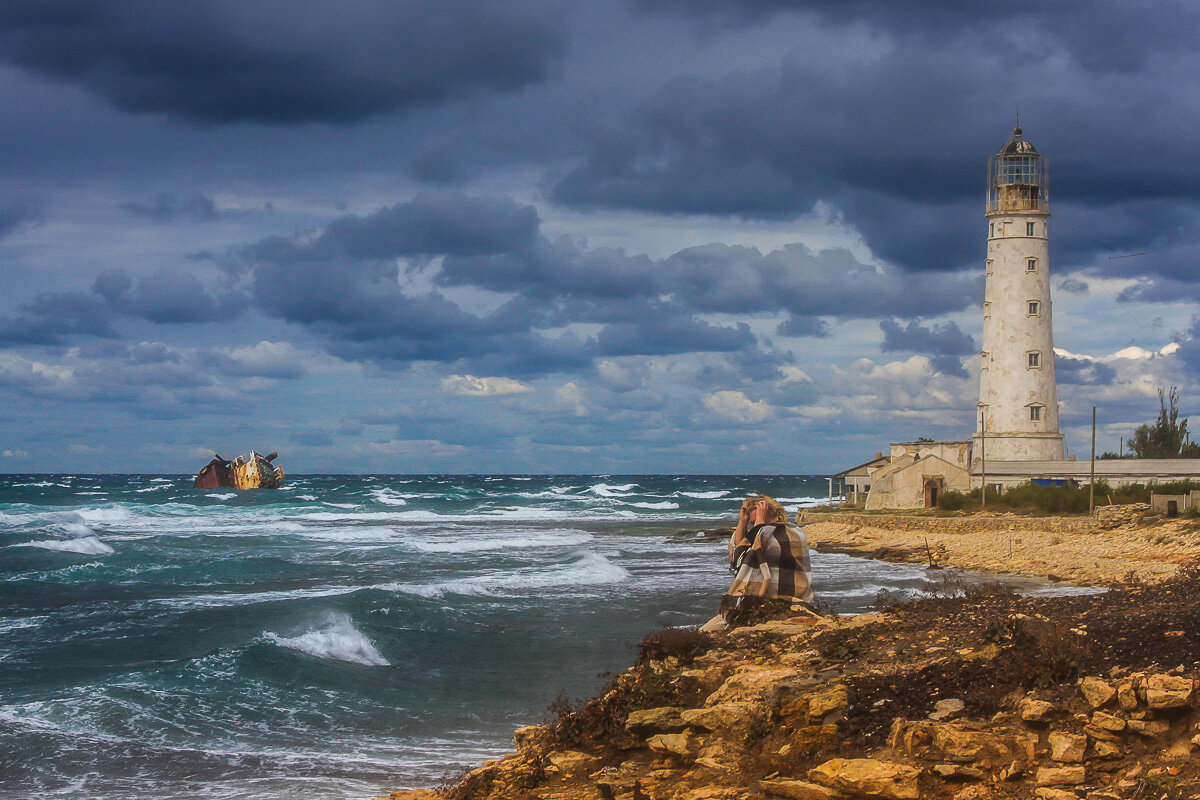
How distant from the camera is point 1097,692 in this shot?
5605mm

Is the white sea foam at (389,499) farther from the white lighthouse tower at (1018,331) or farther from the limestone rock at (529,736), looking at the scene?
the limestone rock at (529,736)

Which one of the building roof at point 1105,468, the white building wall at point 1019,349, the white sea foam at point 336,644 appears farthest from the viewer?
the white building wall at point 1019,349

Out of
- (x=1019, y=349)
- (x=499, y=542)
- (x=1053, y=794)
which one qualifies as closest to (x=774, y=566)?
(x=1053, y=794)

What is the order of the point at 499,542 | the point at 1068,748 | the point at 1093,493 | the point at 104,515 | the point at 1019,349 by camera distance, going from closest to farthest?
the point at 1068,748 < the point at 1093,493 < the point at 1019,349 < the point at 499,542 < the point at 104,515

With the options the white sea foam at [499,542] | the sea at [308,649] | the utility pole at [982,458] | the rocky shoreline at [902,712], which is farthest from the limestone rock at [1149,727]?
the utility pole at [982,458]

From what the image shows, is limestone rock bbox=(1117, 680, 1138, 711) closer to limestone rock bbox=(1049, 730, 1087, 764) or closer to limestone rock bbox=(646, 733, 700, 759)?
limestone rock bbox=(1049, 730, 1087, 764)

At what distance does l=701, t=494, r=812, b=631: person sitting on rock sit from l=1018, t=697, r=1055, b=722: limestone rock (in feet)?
9.40

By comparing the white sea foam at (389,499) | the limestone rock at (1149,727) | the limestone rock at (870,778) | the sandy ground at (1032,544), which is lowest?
the white sea foam at (389,499)

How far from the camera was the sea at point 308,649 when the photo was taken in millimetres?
10406

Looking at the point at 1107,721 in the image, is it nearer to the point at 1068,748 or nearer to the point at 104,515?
the point at 1068,748

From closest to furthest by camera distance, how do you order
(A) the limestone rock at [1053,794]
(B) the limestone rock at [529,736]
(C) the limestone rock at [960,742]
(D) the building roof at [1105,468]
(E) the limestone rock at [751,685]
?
(A) the limestone rock at [1053,794] → (C) the limestone rock at [960,742] → (E) the limestone rock at [751,685] → (B) the limestone rock at [529,736] → (D) the building roof at [1105,468]

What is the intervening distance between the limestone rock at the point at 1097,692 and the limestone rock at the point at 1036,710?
212mm

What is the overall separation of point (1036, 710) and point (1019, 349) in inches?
1422

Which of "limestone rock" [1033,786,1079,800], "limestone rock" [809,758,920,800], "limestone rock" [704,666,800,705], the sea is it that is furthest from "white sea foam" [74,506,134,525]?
"limestone rock" [1033,786,1079,800]
